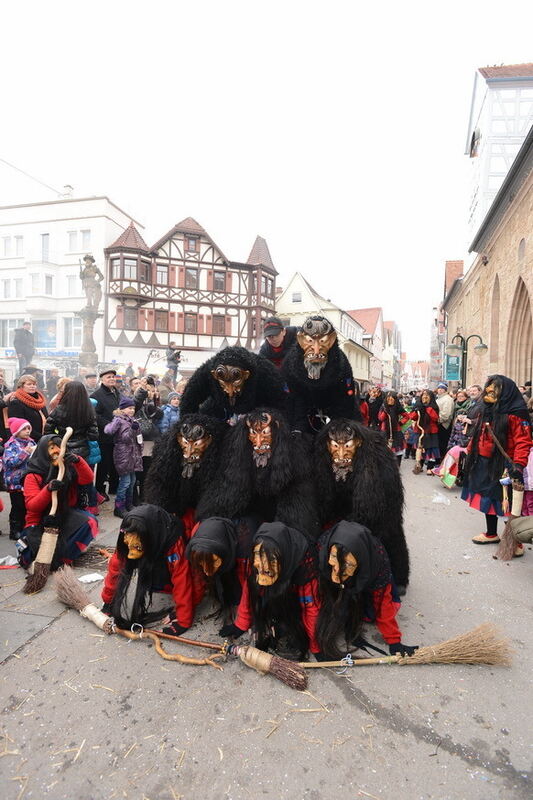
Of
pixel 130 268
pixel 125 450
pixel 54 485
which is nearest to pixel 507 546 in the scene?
pixel 54 485

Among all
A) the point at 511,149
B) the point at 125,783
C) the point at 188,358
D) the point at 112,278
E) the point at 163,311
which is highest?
the point at 511,149

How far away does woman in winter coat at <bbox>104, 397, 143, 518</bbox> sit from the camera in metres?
5.57

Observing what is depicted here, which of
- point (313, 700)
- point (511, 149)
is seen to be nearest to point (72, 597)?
point (313, 700)

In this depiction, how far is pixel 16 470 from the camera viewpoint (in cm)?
454

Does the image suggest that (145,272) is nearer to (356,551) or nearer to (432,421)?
(432,421)

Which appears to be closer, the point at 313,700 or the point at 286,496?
the point at 313,700

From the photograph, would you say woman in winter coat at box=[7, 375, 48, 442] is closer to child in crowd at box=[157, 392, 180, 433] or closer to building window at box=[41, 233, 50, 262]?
child in crowd at box=[157, 392, 180, 433]

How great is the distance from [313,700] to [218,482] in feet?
4.90

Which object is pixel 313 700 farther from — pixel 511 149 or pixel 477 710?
pixel 511 149

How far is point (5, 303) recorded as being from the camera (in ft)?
95.1

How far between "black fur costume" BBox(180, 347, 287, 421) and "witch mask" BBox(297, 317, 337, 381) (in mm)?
338

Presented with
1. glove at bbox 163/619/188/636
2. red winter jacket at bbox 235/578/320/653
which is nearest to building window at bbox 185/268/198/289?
glove at bbox 163/619/188/636

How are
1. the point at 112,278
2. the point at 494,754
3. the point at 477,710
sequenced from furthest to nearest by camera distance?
the point at 112,278
the point at 477,710
the point at 494,754

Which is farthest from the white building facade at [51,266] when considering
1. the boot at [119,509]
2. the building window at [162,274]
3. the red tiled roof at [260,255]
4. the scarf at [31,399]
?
the boot at [119,509]
